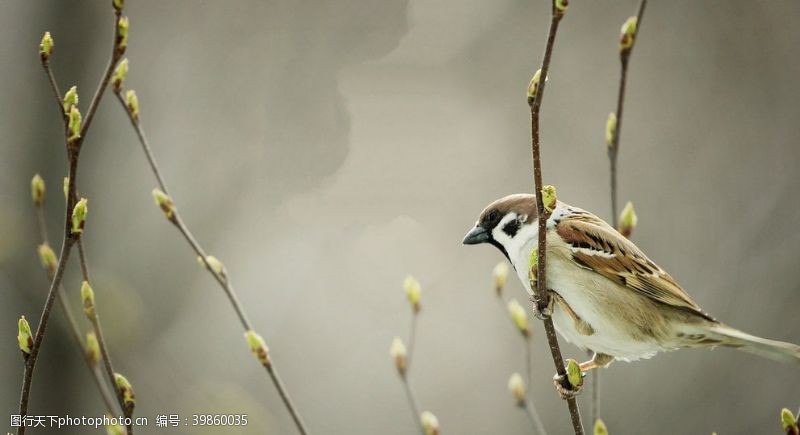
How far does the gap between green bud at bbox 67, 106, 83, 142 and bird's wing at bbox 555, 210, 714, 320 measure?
73cm

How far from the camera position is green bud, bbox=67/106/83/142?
93cm

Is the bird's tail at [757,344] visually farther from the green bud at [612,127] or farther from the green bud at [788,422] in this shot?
the green bud at [612,127]

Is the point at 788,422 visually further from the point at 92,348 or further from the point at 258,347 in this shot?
the point at 92,348

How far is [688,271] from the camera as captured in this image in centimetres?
330

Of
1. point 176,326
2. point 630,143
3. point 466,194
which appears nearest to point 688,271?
point 630,143

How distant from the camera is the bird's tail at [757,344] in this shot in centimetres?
102

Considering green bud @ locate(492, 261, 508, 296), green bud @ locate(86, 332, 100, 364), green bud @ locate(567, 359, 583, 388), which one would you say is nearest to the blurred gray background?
green bud @ locate(86, 332, 100, 364)

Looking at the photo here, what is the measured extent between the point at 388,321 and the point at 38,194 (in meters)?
3.03

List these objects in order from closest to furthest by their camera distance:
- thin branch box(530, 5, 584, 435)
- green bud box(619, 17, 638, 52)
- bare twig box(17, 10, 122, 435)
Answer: thin branch box(530, 5, 584, 435) → bare twig box(17, 10, 122, 435) → green bud box(619, 17, 638, 52)

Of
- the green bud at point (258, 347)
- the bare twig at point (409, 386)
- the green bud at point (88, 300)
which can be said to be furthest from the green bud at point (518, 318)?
the green bud at point (88, 300)

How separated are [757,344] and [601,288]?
0.24 m

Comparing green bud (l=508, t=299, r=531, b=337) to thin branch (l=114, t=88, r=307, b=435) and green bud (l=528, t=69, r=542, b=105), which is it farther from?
green bud (l=528, t=69, r=542, b=105)

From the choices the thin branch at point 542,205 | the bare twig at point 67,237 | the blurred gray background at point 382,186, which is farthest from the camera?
the blurred gray background at point 382,186

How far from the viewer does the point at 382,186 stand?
4.18 metres
